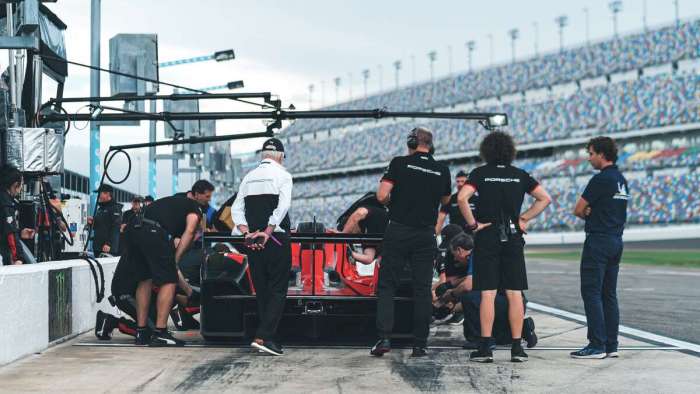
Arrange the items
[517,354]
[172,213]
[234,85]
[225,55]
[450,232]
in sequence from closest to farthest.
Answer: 1. [517,354]
2. [172,213]
3. [450,232]
4. [225,55]
5. [234,85]

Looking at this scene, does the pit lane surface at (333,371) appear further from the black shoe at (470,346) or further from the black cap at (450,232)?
the black cap at (450,232)

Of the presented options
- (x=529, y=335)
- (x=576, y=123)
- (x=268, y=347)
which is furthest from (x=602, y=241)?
(x=576, y=123)

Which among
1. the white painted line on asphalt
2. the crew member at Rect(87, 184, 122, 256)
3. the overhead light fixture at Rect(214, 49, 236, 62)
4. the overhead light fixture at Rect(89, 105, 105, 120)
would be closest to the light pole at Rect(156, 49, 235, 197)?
the overhead light fixture at Rect(214, 49, 236, 62)

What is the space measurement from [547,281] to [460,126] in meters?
57.2

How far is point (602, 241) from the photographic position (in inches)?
306

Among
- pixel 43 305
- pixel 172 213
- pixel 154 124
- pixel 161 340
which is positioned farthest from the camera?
pixel 154 124

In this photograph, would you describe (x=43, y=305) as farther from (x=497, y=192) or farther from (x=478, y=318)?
(x=497, y=192)

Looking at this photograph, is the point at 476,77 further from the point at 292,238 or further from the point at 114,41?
the point at 292,238

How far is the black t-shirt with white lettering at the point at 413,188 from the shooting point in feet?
25.8

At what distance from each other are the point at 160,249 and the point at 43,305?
116cm

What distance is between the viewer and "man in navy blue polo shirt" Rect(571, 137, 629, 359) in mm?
7707

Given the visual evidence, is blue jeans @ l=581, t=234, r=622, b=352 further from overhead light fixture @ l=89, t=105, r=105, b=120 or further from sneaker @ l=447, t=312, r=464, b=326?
overhead light fixture @ l=89, t=105, r=105, b=120

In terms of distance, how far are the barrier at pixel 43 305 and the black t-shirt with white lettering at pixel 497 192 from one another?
383 cm

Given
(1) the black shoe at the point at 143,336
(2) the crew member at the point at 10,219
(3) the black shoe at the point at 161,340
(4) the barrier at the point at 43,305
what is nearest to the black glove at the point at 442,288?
(3) the black shoe at the point at 161,340
